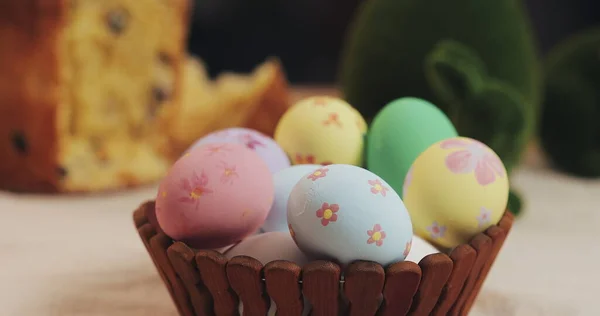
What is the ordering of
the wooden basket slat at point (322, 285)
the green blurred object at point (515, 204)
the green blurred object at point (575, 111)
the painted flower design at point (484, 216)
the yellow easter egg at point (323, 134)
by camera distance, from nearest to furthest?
the wooden basket slat at point (322, 285), the painted flower design at point (484, 216), the yellow easter egg at point (323, 134), the green blurred object at point (515, 204), the green blurred object at point (575, 111)

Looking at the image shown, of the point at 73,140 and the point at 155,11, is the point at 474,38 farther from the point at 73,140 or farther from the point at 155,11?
the point at 73,140

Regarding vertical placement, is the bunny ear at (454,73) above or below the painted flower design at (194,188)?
above

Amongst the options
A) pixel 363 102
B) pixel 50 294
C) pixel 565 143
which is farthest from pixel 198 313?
pixel 565 143

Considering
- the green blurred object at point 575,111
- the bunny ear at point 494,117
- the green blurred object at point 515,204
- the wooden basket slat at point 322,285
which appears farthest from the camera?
the green blurred object at point 575,111

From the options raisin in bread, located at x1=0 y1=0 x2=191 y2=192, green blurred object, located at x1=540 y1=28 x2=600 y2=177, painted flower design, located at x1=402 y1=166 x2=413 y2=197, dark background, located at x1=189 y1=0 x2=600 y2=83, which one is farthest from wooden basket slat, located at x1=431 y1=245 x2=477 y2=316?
dark background, located at x1=189 y1=0 x2=600 y2=83

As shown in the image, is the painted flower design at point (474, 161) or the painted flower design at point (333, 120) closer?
the painted flower design at point (474, 161)

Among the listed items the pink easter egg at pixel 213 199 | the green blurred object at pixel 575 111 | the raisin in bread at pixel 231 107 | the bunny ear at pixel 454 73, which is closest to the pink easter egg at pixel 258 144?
the pink easter egg at pixel 213 199

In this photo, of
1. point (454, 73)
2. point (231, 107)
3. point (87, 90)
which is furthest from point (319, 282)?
point (231, 107)

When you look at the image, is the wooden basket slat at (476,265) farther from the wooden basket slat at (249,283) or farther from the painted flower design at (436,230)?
the wooden basket slat at (249,283)
